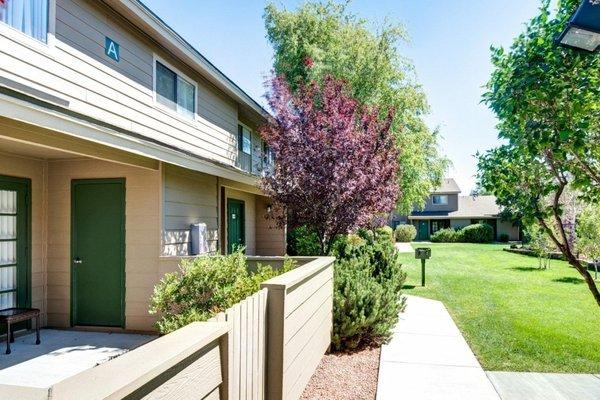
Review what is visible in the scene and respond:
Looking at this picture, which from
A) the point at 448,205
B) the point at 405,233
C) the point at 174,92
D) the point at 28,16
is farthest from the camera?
the point at 448,205

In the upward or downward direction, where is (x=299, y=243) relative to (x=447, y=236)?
upward

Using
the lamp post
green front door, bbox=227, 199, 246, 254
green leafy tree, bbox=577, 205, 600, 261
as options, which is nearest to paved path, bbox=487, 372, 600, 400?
the lamp post

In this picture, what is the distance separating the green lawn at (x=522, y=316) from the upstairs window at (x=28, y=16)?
7676 mm

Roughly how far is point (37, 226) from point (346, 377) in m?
5.73

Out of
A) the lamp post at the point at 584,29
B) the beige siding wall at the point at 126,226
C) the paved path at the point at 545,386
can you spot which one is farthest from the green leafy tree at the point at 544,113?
the beige siding wall at the point at 126,226

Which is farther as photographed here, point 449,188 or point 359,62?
point 449,188

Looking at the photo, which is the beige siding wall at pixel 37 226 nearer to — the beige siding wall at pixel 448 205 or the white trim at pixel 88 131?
the white trim at pixel 88 131

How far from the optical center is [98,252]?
7.62 m

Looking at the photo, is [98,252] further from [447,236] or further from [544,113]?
[447,236]

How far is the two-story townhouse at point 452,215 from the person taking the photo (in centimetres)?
4934

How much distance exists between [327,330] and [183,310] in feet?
7.77

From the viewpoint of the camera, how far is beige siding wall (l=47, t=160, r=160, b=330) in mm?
7523

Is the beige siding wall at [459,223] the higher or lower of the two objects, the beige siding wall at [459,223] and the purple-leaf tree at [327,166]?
the lower

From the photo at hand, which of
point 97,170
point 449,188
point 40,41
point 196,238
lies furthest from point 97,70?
point 449,188
